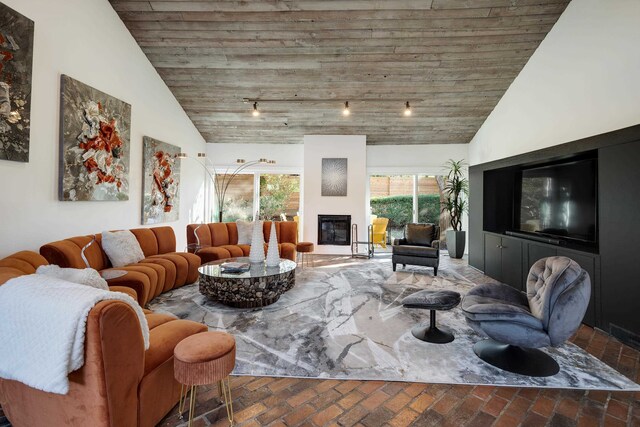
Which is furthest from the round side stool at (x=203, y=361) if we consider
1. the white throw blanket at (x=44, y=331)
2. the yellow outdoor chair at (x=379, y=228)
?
the yellow outdoor chair at (x=379, y=228)

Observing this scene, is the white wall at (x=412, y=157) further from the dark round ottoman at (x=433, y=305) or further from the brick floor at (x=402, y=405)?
the brick floor at (x=402, y=405)

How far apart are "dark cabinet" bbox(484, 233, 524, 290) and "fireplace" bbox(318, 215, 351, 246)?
2920 mm

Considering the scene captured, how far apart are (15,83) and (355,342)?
3931 millimetres

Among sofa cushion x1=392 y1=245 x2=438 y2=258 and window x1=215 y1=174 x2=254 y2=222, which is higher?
window x1=215 y1=174 x2=254 y2=222

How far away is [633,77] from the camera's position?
295 centimetres

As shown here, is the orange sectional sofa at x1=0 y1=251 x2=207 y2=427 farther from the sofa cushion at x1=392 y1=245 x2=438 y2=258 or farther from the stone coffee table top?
the sofa cushion at x1=392 y1=245 x2=438 y2=258

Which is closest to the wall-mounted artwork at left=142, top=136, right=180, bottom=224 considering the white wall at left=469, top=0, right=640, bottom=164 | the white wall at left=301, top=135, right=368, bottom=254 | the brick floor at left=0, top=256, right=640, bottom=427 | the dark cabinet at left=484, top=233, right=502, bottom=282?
the white wall at left=301, top=135, right=368, bottom=254

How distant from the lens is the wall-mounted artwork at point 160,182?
4.86 metres

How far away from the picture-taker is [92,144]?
12.0 feet

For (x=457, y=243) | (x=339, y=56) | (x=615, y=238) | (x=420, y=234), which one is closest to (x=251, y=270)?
(x=420, y=234)

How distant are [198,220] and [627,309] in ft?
23.1

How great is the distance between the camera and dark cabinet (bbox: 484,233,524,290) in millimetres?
4137

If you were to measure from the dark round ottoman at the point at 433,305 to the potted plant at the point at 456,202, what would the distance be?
424 centimetres

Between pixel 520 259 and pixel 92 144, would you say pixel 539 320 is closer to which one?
pixel 520 259
